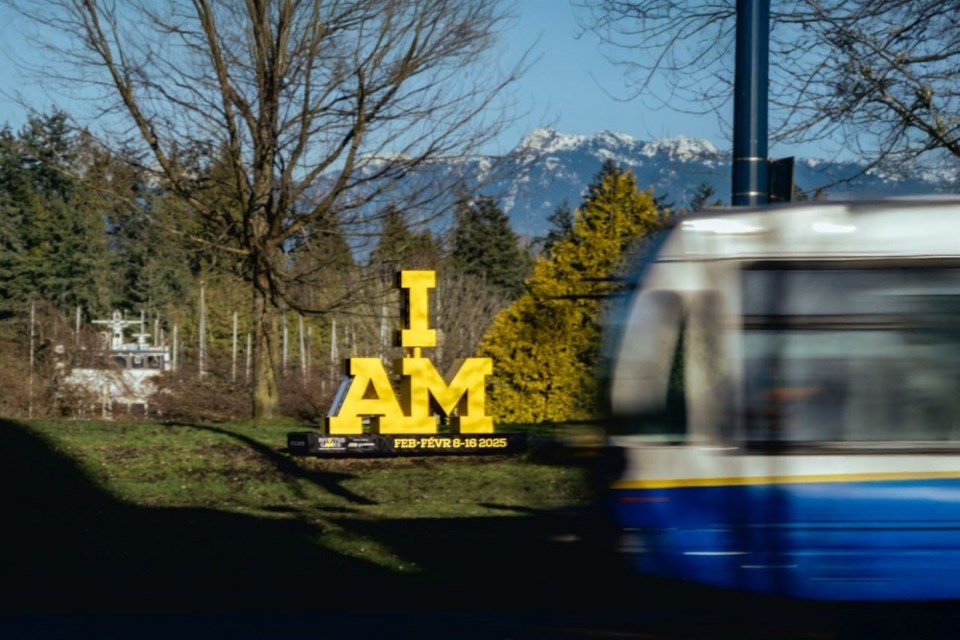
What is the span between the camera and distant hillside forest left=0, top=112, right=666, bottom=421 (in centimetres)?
2578

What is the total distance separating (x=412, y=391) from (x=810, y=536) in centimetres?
1414

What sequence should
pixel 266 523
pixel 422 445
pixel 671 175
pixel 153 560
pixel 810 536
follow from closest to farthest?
pixel 810 536 → pixel 153 560 → pixel 266 523 → pixel 671 175 → pixel 422 445

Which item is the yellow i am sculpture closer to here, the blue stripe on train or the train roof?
the blue stripe on train

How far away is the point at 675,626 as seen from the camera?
8.92 metres

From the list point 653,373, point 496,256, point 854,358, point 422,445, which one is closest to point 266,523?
point 653,373

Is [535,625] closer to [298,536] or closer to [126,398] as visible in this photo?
[298,536]

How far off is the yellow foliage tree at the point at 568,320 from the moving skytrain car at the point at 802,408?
847 mm

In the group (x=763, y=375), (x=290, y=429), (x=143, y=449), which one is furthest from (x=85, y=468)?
(x=763, y=375)

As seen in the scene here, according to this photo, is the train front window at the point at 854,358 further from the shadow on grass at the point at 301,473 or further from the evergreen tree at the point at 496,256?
the evergreen tree at the point at 496,256

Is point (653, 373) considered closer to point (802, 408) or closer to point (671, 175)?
point (802, 408)

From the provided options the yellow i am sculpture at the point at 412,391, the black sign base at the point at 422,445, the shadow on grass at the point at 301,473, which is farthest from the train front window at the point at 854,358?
the yellow i am sculpture at the point at 412,391

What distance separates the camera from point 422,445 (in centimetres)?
2081

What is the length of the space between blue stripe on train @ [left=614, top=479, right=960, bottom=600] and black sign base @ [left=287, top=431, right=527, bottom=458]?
12.3 m

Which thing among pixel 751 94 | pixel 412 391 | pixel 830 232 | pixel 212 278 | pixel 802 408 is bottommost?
pixel 412 391
